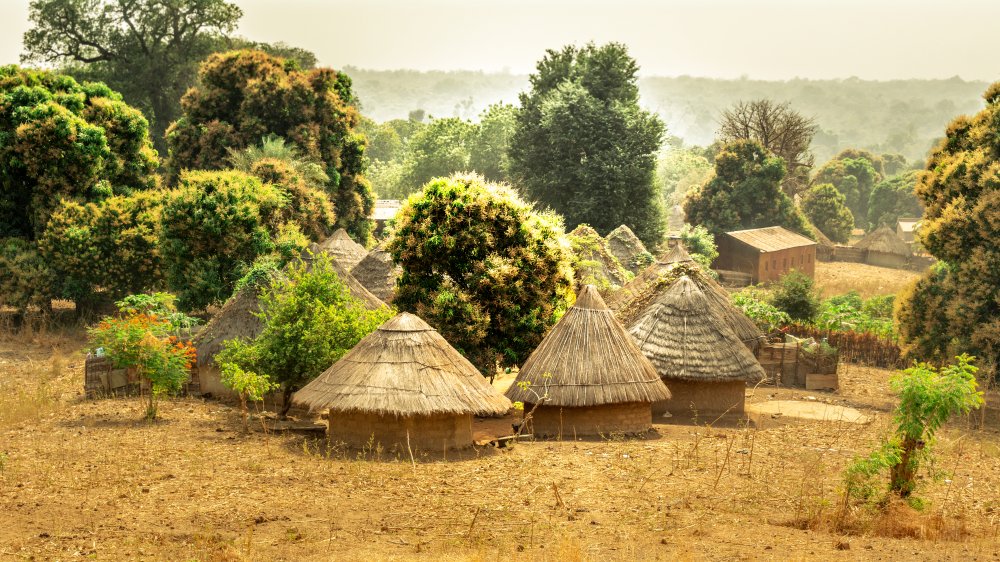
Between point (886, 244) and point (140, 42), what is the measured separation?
4060cm

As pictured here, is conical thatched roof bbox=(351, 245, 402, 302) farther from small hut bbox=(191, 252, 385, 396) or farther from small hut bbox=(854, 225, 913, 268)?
small hut bbox=(854, 225, 913, 268)

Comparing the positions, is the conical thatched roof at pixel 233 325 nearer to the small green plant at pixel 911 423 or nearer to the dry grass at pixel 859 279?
the small green plant at pixel 911 423

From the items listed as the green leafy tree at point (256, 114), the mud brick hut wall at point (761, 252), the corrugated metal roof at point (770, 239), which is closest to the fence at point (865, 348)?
the mud brick hut wall at point (761, 252)

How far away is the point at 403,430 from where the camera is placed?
1552 centimetres

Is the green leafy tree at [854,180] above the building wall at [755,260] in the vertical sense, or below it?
above

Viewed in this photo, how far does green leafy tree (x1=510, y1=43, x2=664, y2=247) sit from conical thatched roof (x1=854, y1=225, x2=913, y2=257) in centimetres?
1926

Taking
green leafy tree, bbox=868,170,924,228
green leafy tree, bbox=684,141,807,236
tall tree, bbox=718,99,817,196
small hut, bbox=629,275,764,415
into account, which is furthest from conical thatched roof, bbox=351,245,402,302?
green leafy tree, bbox=868,170,924,228

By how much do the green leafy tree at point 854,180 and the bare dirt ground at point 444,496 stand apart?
2601 inches

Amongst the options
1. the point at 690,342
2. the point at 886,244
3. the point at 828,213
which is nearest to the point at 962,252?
the point at 690,342

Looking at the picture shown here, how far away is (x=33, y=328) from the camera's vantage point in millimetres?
28734

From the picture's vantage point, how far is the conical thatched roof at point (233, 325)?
20.1m

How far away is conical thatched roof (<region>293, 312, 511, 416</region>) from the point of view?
1534 centimetres

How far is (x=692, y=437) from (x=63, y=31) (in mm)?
41928

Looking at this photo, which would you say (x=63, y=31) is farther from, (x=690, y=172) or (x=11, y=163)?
(x=690, y=172)
